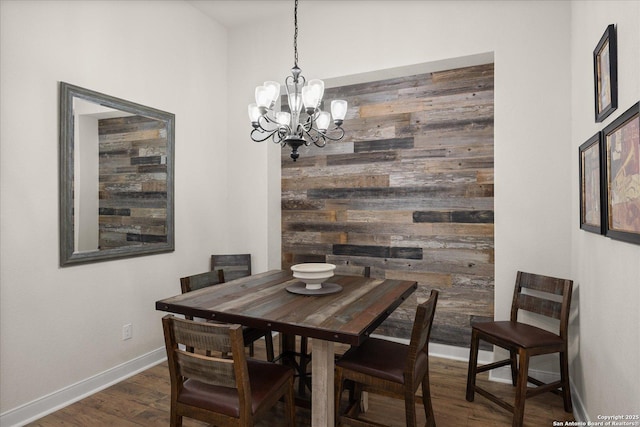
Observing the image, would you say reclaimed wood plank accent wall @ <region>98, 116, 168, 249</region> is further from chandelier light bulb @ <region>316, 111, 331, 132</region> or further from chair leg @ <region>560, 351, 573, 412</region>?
chair leg @ <region>560, 351, 573, 412</region>

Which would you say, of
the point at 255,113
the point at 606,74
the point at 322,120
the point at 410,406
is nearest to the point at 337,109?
the point at 322,120

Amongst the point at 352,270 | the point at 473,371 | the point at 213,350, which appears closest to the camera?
the point at 213,350

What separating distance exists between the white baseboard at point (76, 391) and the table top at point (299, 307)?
113cm

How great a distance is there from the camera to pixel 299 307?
193cm

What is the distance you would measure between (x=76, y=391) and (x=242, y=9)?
344 centimetres

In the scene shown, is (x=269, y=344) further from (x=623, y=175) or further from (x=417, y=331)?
(x=623, y=175)

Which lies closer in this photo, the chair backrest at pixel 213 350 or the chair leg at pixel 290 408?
the chair backrest at pixel 213 350

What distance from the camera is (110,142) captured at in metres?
2.74

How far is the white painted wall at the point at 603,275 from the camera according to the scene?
1.44 m

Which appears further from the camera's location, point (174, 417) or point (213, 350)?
point (174, 417)

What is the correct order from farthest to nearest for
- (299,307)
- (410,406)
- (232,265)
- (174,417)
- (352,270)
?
(232,265) → (352,270) → (299,307) → (410,406) → (174,417)

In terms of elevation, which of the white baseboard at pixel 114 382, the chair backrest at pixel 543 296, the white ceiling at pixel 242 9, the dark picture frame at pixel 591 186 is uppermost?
the white ceiling at pixel 242 9

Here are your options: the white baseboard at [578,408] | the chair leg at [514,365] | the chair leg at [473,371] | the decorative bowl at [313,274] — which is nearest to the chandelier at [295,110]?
the decorative bowl at [313,274]

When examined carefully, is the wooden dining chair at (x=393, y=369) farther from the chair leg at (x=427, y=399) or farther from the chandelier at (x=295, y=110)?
the chandelier at (x=295, y=110)
